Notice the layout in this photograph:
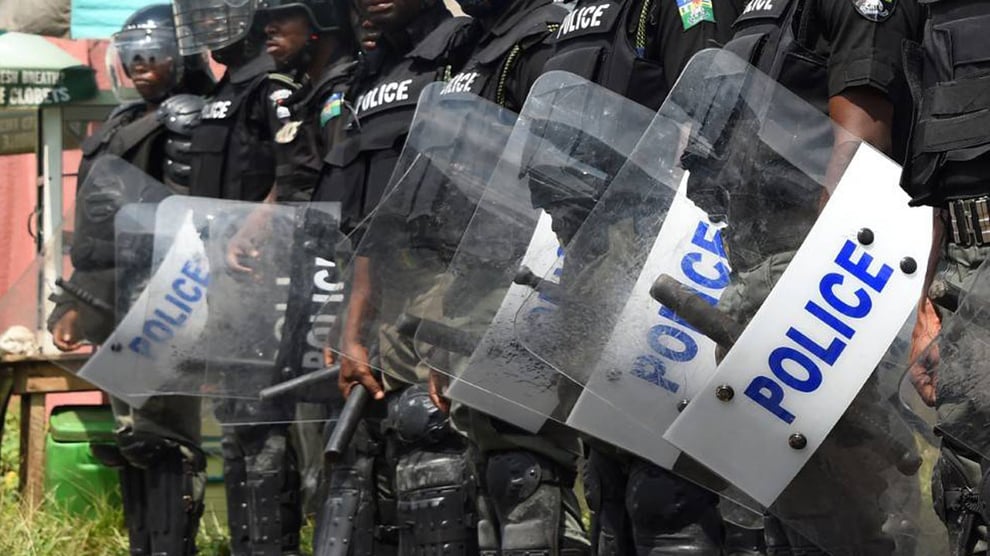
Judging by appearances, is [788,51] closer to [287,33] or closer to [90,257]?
[287,33]

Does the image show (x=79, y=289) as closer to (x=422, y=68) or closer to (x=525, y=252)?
(x=422, y=68)

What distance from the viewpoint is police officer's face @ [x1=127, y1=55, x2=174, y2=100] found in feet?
27.2

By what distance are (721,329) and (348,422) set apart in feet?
7.61

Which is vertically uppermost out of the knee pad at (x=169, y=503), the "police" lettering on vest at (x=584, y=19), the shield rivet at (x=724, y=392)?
the "police" lettering on vest at (x=584, y=19)

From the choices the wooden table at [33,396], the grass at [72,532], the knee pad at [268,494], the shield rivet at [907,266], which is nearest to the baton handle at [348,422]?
the knee pad at [268,494]

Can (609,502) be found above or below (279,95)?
above

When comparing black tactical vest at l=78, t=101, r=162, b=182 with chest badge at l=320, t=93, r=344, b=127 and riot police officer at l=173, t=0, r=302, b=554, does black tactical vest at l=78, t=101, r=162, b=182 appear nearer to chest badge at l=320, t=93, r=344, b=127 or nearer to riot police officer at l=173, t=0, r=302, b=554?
riot police officer at l=173, t=0, r=302, b=554

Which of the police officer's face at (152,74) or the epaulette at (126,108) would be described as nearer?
the police officer's face at (152,74)

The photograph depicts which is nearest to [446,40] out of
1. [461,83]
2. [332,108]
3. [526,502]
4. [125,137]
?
[461,83]

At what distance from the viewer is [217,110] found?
24.8 ft

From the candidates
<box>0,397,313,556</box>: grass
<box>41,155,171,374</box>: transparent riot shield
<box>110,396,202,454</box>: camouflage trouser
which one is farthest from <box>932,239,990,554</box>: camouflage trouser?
<box>0,397,313,556</box>: grass

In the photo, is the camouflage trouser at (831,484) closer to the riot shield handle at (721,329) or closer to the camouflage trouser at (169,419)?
the riot shield handle at (721,329)

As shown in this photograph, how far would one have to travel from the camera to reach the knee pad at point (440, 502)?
218 inches

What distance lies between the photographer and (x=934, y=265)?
139 inches
